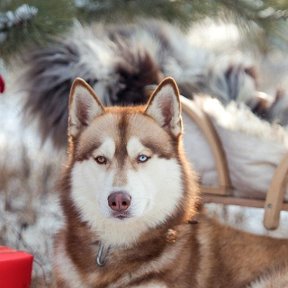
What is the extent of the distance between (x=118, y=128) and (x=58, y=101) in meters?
0.62

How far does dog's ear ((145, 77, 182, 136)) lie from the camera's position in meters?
1.68

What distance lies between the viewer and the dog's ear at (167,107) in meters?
1.68

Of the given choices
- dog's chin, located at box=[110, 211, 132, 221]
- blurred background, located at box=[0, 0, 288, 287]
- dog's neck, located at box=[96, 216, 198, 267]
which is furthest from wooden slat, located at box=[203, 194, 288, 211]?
dog's chin, located at box=[110, 211, 132, 221]

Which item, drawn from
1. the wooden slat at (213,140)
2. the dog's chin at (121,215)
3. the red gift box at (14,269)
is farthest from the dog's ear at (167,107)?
the red gift box at (14,269)

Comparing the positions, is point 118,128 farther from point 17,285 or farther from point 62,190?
point 17,285

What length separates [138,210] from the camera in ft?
5.29

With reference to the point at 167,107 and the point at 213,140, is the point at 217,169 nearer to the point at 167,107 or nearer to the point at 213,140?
the point at 213,140

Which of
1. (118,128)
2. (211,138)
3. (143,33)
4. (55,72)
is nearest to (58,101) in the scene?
(55,72)

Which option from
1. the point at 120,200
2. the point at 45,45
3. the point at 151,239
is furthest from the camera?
the point at 45,45

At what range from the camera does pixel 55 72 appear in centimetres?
222

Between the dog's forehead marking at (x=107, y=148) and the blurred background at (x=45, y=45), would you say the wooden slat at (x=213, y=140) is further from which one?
the dog's forehead marking at (x=107, y=148)

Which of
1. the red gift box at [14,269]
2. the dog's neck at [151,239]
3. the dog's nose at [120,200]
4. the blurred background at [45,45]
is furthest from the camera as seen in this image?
the blurred background at [45,45]

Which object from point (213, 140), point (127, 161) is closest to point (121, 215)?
point (127, 161)

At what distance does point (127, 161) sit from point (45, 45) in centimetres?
72
